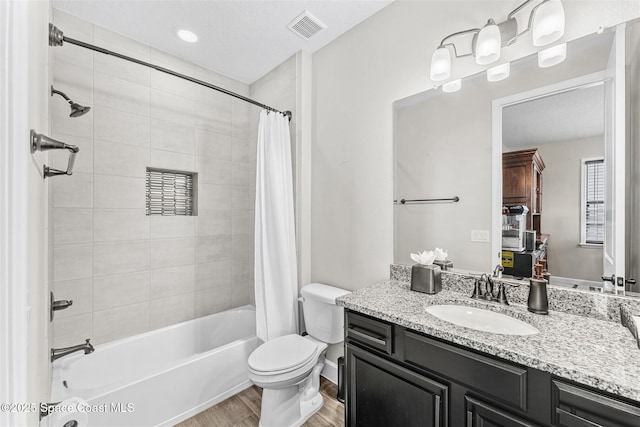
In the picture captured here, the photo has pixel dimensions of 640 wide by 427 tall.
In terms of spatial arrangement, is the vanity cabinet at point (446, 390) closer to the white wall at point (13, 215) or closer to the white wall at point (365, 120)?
the white wall at point (365, 120)

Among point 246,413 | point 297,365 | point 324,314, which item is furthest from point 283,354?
point 246,413

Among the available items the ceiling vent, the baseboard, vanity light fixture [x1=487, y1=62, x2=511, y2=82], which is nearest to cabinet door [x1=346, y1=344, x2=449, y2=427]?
the baseboard

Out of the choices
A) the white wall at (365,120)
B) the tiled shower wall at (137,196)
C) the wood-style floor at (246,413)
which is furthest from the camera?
the tiled shower wall at (137,196)

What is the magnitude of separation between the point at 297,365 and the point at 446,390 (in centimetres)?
89

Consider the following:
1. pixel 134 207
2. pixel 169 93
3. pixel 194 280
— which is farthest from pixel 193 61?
pixel 194 280

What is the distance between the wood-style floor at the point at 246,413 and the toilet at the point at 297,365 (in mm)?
73

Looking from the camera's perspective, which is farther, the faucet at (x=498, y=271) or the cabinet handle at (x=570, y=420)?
the faucet at (x=498, y=271)

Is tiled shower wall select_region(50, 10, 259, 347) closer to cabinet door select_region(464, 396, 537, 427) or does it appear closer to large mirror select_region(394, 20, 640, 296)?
large mirror select_region(394, 20, 640, 296)

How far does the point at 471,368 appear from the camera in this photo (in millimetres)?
944

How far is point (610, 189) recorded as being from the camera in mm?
1093

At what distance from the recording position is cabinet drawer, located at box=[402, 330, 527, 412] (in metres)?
0.85

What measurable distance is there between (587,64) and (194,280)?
9.45ft

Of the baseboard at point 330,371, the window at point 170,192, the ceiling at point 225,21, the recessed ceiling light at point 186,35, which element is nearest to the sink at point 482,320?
the baseboard at point 330,371

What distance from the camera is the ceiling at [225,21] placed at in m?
1.80
